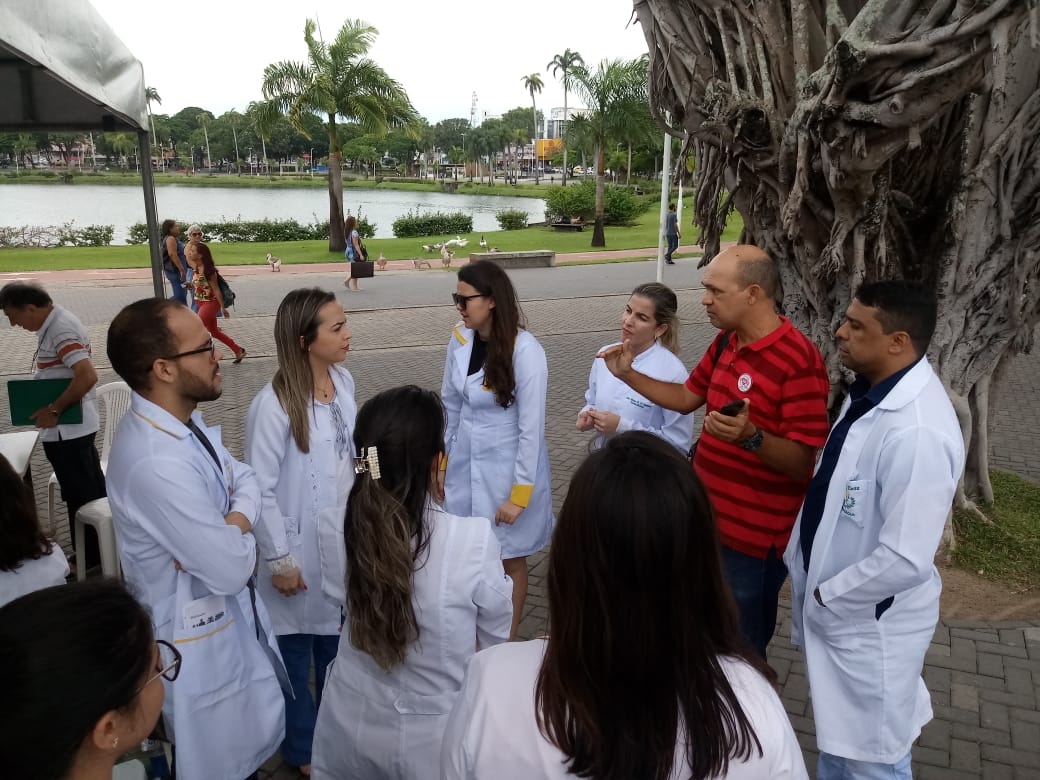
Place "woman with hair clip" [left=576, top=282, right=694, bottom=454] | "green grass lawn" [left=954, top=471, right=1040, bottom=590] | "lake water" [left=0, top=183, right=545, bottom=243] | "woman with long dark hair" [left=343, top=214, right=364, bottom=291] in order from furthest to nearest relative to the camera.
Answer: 1. "lake water" [left=0, top=183, right=545, bottom=243]
2. "woman with long dark hair" [left=343, top=214, right=364, bottom=291]
3. "green grass lawn" [left=954, top=471, right=1040, bottom=590]
4. "woman with hair clip" [left=576, top=282, right=694, bottom=454]

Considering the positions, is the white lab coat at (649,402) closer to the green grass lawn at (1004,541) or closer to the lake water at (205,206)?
the green grass lawn at (1004,541)

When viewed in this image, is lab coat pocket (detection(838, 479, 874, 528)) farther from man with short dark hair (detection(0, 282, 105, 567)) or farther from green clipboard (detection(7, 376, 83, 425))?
green clipboard (detection(7, 376, 83, 425))

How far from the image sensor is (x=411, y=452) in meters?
2.09

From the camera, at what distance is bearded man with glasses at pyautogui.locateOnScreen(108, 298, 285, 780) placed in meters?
2.33

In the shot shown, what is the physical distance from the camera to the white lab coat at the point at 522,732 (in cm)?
138

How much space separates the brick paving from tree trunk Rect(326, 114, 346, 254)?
14.5ft

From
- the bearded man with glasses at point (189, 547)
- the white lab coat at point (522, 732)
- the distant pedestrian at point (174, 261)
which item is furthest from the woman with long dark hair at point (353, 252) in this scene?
the white lab coat at point (522, 732)

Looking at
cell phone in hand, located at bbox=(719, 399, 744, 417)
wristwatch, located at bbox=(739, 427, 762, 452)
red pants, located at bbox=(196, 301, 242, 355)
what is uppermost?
cell phone in hand, located at bbox=(719, 399, 744, 417)

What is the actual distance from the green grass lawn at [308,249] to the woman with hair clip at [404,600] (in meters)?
22.6

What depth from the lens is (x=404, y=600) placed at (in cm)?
200

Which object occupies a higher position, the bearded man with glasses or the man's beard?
the man's beard

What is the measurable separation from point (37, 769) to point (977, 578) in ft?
16.8

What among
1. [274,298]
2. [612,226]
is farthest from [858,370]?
[612,226]

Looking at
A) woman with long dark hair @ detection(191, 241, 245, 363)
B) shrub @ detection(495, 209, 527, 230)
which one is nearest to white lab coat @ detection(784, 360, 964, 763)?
woman with long dark hair @ detection(191, 241, 245, 363)
